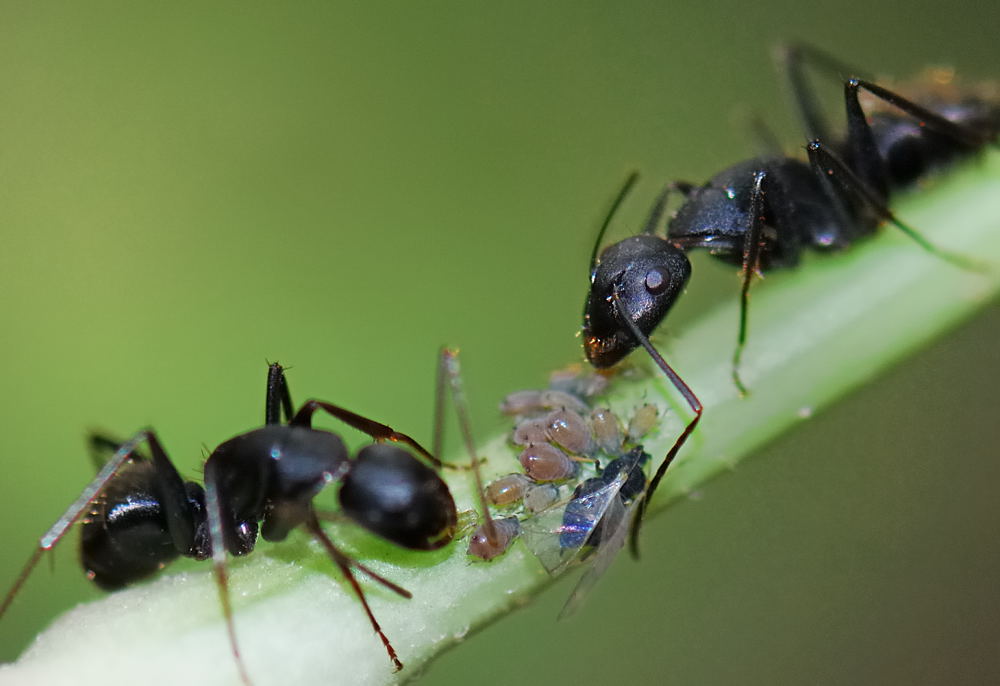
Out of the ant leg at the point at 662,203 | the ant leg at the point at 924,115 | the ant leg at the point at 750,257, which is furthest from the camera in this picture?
the ant leg at the point at 662,203

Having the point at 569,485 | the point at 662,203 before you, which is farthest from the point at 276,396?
the point at 662,203

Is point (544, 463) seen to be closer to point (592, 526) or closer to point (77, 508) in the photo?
point (592, 526)

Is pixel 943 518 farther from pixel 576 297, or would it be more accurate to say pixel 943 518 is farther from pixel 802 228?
pixel 576 297

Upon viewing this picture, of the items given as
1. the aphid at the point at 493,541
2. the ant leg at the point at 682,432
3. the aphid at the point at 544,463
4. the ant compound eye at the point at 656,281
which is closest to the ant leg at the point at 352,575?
the aphid at the point at 493,541

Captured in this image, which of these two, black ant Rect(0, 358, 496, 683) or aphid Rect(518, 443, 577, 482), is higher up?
black ant Rect(0, 358, 496, 683)

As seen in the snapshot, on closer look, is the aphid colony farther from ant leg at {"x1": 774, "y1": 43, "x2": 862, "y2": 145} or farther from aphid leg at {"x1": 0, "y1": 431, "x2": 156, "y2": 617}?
ant leg at {"x1": 774, "y1": 43, "x2": 862, "y2": 145}

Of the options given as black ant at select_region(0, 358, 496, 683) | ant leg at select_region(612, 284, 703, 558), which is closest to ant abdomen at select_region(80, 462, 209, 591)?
black ant at select_region(0, 358, 496, 683)

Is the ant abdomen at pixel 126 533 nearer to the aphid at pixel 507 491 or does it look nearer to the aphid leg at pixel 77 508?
the aphid leg at pixel 77 508

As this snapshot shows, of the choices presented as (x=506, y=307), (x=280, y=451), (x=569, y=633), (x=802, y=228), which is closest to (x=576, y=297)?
(x=506, y=307)
